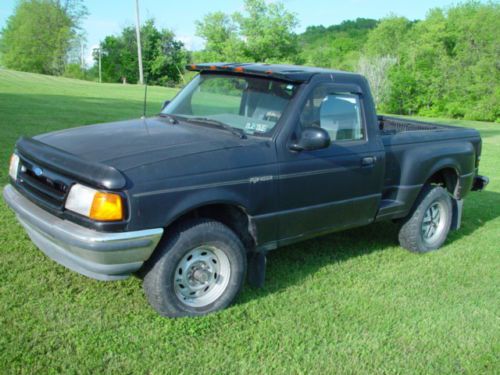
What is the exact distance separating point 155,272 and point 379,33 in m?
86.2

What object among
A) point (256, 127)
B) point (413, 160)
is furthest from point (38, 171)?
point (413, 160)

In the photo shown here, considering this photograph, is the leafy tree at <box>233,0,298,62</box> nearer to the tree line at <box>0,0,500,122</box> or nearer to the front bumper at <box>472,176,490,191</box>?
the tree line at <box>0,0,500,122</box>

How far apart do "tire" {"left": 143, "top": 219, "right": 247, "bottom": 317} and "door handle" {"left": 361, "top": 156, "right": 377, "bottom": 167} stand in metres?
1.55

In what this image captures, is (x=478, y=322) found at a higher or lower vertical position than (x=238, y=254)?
lower

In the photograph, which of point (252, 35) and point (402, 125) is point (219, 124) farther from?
point (252, 35)

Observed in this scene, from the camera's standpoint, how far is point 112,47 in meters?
70.4

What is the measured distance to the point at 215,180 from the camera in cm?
387

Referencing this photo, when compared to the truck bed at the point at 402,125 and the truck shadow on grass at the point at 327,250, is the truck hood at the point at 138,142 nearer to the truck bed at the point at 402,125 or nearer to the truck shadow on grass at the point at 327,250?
the truck shadow on grass at the point at 327,250

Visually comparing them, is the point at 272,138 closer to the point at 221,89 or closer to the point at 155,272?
the point at 221,89

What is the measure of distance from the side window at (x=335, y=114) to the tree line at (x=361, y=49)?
24.6 m

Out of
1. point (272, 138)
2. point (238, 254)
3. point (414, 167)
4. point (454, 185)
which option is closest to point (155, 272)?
point (238, 254)

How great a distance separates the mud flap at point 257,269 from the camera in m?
4.45

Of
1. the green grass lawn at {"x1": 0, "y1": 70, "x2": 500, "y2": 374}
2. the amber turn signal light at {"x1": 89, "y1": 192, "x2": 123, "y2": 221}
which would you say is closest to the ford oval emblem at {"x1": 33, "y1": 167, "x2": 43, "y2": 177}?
the amber turn signal light at {"x1": 89, "y1": 192, "x2": 123, "y2": 221}

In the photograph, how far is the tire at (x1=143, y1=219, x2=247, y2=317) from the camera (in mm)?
3779
